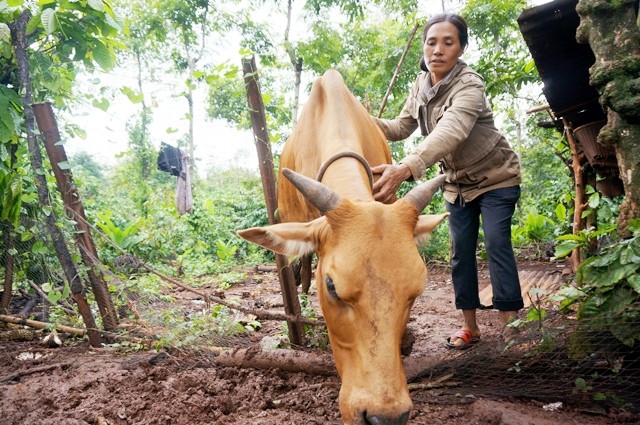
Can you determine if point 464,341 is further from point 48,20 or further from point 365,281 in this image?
point 48,20

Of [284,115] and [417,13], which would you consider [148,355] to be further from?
[417,13]

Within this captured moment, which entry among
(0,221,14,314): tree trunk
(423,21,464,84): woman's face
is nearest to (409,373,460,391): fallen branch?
(423,21,464,84): woman's face

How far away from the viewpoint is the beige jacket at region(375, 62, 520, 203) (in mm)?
3580

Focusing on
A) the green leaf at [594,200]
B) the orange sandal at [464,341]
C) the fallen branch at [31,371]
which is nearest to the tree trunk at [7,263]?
the fallen branch at [31,371]

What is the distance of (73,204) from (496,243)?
3.84 m

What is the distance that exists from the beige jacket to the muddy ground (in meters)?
1.39

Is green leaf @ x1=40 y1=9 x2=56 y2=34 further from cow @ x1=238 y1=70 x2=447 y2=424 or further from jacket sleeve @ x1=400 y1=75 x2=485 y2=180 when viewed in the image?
jacket sleeve @ x1=400 y1=75 x2=485 y2=180

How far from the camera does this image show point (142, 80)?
23.2 metres

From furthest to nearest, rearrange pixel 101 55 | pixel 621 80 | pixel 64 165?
pixel 64 165, pixel 101 55, pixel 621 80

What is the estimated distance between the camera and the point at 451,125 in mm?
3473

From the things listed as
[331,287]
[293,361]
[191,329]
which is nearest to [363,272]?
[331,287]

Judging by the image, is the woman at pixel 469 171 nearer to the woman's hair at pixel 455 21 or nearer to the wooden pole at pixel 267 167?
the woman's hair at pixel 455 21

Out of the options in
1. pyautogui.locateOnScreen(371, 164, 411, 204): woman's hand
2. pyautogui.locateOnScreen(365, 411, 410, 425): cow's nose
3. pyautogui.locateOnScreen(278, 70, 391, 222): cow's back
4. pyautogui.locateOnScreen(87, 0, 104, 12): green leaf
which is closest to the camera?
pyautogui.locateOnScreen(365, 411, 410, 425): cow's nose

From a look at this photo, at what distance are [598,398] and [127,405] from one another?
3.11 meters
